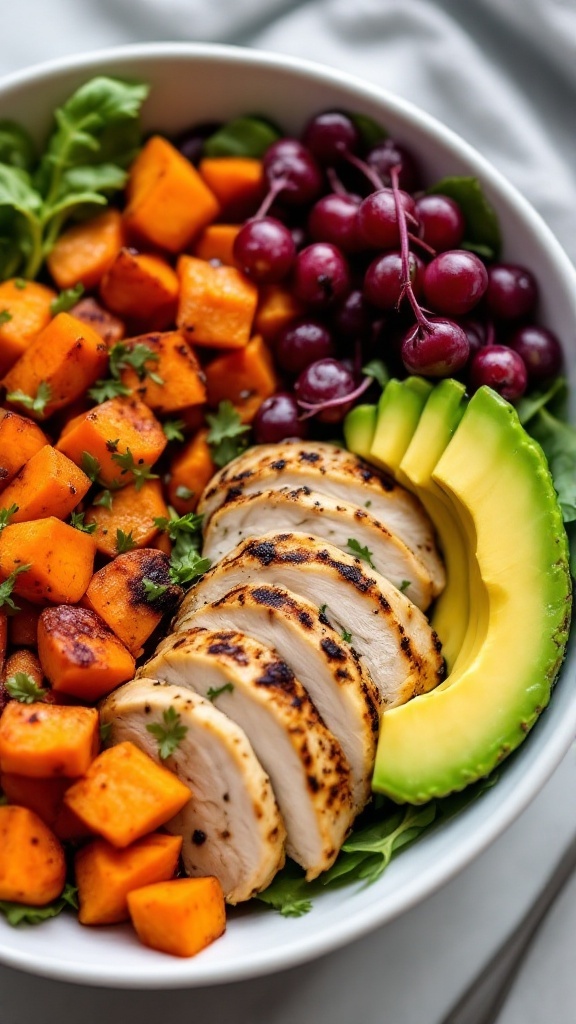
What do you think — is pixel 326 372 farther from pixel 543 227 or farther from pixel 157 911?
pixel 157 911

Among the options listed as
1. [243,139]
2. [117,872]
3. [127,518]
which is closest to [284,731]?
[117,872]

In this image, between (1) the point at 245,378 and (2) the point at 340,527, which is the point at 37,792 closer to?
(2) the point at 340,527

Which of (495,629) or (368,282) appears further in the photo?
(368,282)

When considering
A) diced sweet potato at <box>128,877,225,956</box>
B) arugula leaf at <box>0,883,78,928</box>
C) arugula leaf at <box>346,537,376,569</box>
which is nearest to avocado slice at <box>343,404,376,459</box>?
arugula leaf at <box>346,537,376,569</box>

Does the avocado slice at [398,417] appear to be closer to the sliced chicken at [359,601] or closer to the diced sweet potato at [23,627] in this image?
the sliced chicken at [359,601]

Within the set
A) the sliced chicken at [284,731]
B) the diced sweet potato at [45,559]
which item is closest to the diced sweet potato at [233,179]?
the diced sweet potato at [45,559]

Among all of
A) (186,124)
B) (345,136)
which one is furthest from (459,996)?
(186,124)

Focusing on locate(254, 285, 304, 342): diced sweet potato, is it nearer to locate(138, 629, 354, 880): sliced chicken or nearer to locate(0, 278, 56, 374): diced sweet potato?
locate(0, 278, 56, 374): diced sweet potato
